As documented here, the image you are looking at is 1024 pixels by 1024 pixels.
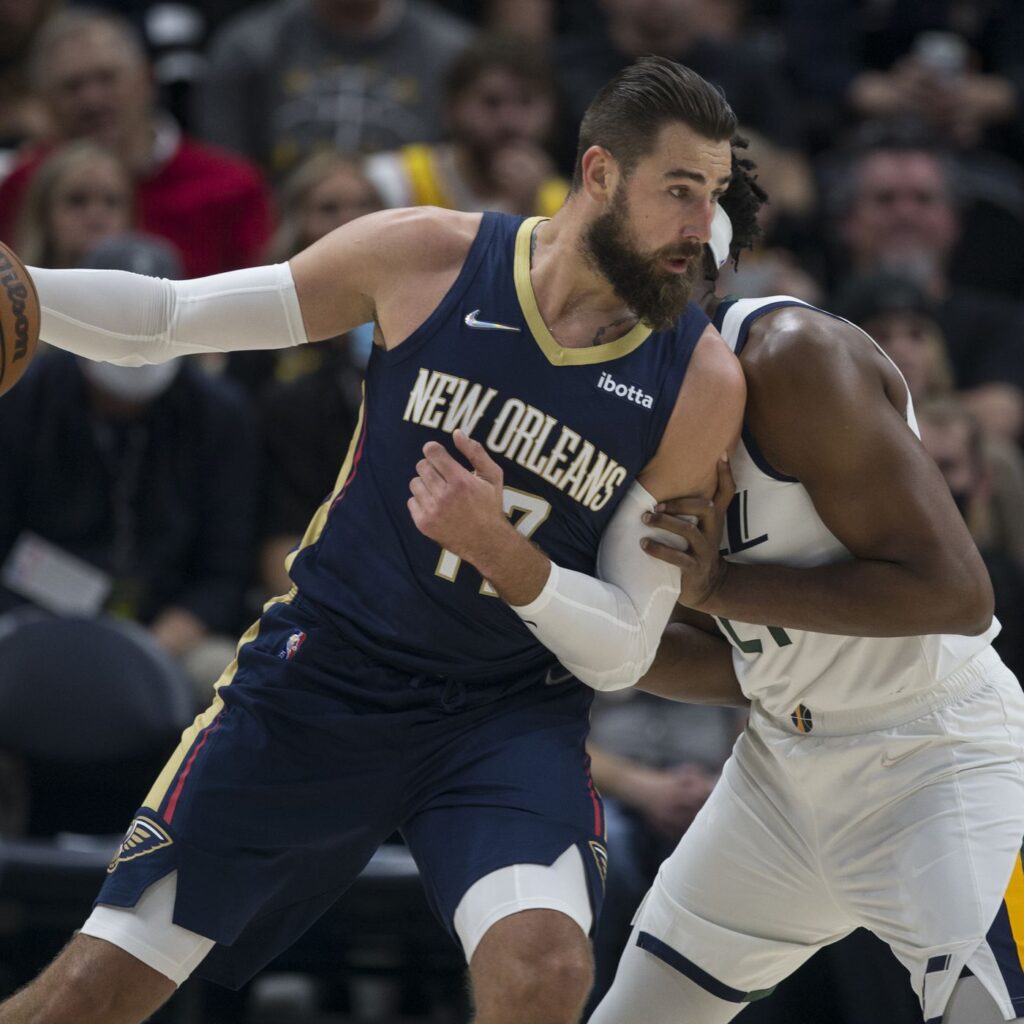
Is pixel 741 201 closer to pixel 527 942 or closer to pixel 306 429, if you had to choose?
pixel 527 942

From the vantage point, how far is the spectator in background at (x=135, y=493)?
6164mm

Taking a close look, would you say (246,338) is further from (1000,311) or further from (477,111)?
(1000,311)

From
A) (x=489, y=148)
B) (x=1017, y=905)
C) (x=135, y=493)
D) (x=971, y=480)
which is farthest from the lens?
(x=489, y=148)

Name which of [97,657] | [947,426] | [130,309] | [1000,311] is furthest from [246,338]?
[1000,311]

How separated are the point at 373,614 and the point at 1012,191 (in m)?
5.94

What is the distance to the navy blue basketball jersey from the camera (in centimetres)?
363

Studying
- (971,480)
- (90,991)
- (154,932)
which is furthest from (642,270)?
(971,480)

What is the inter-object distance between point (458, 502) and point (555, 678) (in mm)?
647

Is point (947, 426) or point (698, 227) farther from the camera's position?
point (947, 426)

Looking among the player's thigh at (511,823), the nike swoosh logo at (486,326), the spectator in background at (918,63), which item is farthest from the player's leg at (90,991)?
the spectator in background at (918,63)

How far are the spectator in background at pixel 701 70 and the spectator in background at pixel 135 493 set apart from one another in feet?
8.36

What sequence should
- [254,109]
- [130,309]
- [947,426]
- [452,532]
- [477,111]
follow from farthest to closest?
[254,109] < [477,111] < [947,426] < [130,309] < [452,532]

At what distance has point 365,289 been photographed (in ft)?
12.2

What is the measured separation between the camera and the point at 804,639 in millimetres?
3852
